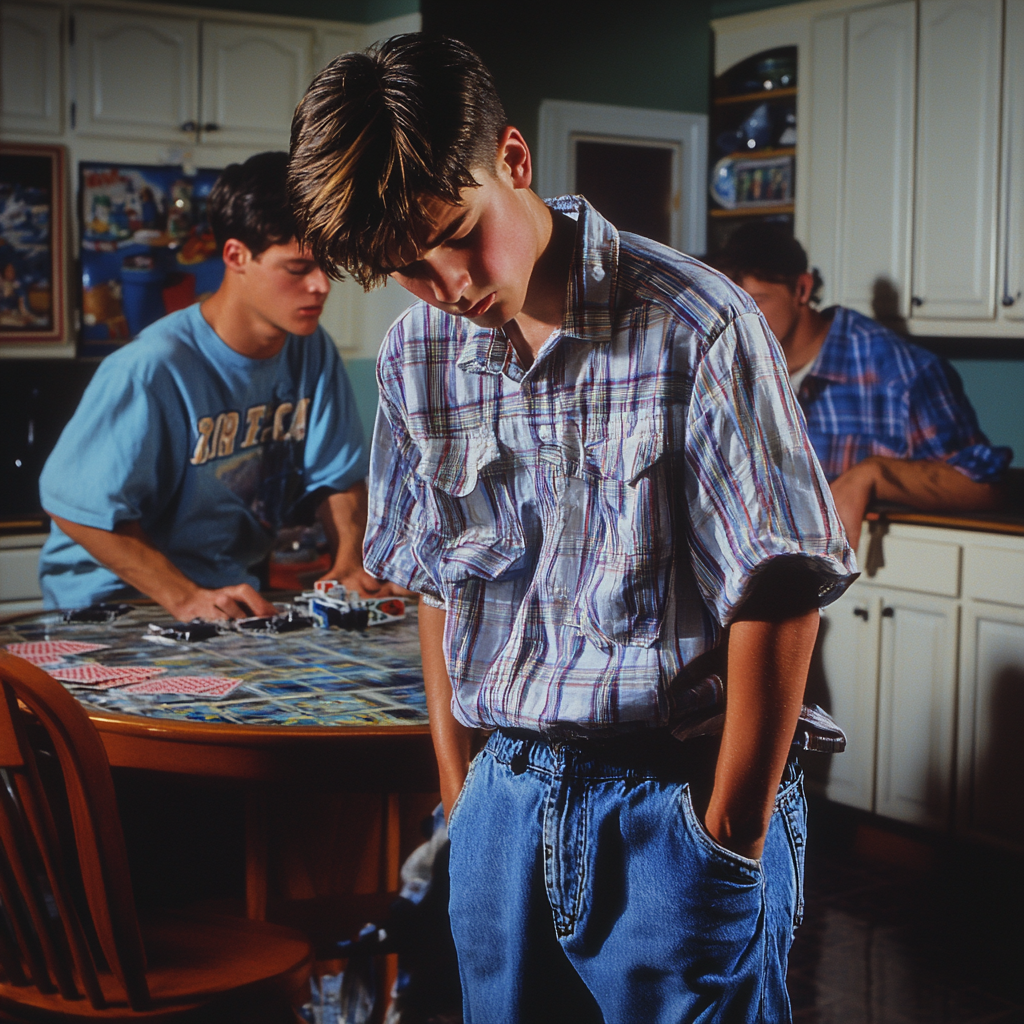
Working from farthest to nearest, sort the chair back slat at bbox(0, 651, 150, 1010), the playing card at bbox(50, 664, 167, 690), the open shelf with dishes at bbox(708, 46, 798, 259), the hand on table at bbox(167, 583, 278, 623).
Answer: the open shelf with dishes at bbox(708, 46, 798, 259), the hand on table at bbox(167, 583, 278, 623), the playing card at bbox(50, 664, 167, 690), the chair back slat at bbox(0, 651, 150, 1010)

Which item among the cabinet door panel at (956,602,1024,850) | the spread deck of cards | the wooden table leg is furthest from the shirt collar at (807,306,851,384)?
the wooden table leg

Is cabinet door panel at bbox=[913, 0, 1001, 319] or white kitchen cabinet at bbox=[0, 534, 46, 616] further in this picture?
white kitchen cabinet at bbox=[0, 534, 46, 616]

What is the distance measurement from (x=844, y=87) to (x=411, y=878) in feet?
10.3

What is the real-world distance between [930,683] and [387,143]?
115 inches

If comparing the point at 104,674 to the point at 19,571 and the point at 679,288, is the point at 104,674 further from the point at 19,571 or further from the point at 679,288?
the point at 19,571

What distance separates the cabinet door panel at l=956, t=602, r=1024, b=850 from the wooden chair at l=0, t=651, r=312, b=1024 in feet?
7.25

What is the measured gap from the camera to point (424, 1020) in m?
2.49

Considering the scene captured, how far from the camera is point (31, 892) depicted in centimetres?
162

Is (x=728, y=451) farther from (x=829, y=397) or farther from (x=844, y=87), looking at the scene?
(x=844, y=87)

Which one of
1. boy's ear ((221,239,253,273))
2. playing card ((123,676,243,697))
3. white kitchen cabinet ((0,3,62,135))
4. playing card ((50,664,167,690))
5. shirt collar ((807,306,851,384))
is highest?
white kitchen cabinet ((0,3,62,135))

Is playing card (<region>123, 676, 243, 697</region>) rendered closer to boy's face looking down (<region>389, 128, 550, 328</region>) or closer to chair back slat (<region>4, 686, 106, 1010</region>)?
chair back slat (<region>4, 686, 106, 1010</region>)

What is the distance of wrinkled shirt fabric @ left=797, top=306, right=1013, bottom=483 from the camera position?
3670 millimetres

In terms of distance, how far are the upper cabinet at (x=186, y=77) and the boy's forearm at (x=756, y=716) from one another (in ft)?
12.3

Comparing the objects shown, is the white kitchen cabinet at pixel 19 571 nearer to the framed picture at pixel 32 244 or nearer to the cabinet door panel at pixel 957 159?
the framed picture at pixel 32 244
